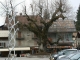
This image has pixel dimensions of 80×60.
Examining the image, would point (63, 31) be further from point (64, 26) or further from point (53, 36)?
point (53, 36)

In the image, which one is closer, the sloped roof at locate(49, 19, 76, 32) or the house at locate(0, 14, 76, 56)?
the house at locate(0, 14, 76, 56)

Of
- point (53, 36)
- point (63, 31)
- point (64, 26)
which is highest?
point (64, 26)

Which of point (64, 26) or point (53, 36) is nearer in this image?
point (64, 26)

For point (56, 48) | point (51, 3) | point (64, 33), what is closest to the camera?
point (51, 3)

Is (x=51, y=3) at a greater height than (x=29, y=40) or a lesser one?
greater

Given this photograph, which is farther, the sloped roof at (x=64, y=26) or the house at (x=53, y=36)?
the sloped roof at (x=64, y=26)

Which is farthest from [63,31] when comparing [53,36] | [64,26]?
[53,36]

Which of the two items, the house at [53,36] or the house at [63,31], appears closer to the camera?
the house at [53,36]

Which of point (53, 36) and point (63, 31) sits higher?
point (63, 31)

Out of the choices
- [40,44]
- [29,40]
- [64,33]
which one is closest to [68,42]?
[64,33]

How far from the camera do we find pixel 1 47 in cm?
6844

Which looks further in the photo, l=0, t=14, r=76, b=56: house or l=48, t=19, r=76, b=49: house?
l=48, t=19, r=76, b=49: house

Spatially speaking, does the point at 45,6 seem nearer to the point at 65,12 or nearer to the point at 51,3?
the point at 51,3

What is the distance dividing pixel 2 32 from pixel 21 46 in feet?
21.5
